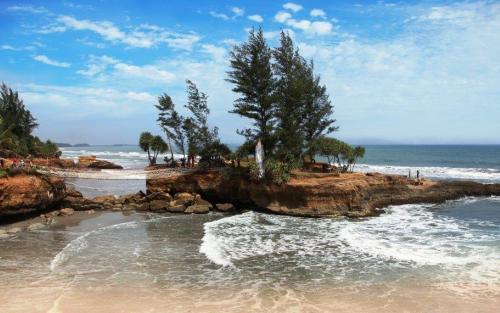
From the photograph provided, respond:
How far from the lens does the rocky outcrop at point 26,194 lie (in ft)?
66.3

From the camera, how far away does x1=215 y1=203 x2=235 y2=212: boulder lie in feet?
83.7

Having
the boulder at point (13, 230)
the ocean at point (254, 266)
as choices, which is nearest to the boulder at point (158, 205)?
the ocean at point (254, 266)

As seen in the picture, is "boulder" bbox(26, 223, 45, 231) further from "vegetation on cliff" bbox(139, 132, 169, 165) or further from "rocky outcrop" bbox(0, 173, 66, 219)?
"vegetation on cliff" bbox(139, 132, 169, 165)

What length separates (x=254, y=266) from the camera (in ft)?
44.8

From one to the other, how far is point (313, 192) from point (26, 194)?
1520 cm

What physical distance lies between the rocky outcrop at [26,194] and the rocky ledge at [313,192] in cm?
625

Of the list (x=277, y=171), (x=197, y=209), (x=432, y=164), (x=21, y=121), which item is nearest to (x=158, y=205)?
(x=197, y=209)

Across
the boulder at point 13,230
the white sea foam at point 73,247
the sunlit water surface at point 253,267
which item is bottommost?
the sunlit water surface at point 253,267

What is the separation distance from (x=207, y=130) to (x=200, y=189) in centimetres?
591

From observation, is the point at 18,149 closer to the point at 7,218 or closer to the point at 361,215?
the point at 7,218

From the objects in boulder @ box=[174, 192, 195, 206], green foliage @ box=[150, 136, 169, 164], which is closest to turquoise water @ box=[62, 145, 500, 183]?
green foliage @ box=[150, 136, 169, 164]

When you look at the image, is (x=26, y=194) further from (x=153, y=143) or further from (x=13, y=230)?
(x=153, y=143)

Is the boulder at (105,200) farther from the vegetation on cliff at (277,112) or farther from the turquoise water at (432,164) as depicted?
the turquoise water at (432,164)

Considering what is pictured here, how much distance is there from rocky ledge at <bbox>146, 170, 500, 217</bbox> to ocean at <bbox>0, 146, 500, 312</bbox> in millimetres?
1958
